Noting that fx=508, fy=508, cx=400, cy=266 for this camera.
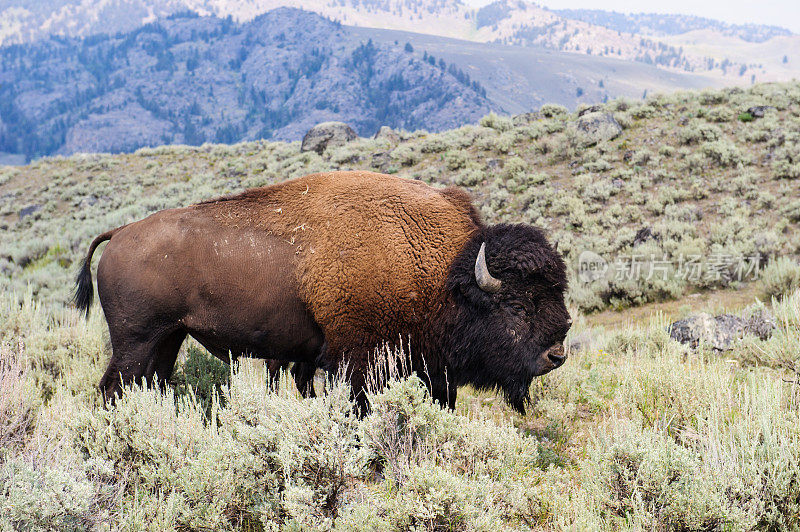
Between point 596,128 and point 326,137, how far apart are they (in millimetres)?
13382

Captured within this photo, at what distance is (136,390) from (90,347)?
258 centimetres

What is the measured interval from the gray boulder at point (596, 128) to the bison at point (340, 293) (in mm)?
16428

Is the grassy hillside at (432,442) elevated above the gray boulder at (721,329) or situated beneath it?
elevated above

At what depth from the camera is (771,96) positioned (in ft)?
65.8

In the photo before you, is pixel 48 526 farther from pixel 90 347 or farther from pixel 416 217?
pixel 90 347

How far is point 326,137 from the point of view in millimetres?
26281

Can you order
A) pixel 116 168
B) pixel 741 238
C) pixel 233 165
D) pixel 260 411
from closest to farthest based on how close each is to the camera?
pixel 260 411 < pixel 741 238 < pixel 233 165 < pixel 116 168

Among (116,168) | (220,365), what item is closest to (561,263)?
(220,365)

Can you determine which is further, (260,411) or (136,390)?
(136,390)

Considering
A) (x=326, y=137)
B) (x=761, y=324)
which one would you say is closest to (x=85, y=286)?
(x=761, y=324)

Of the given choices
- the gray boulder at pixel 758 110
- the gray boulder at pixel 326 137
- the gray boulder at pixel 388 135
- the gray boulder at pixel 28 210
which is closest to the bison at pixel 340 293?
the gray boulder at pixel 758 110

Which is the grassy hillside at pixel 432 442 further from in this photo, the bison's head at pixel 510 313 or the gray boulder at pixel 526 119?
the gray boulder at pixel 526 119

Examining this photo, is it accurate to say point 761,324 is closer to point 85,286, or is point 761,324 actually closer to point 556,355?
point 556,355

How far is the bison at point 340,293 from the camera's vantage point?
12.6ft
